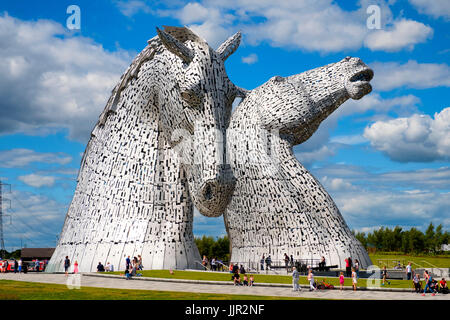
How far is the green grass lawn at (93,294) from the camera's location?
A: 398 inches

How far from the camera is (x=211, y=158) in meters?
12.3

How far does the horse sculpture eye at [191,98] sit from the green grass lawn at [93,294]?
4.64 meters

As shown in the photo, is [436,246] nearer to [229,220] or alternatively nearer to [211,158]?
[229,220]

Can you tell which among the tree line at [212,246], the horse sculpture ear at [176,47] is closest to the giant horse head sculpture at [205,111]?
the horse sculpture ear at [176,47]

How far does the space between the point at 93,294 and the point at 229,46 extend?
757 centimetres

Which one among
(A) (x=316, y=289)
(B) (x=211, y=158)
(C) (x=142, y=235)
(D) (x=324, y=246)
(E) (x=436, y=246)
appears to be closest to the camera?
(B) (x=211, y=158)

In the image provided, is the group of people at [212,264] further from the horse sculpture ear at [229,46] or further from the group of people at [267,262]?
the horse sculpture ear at [229,46]

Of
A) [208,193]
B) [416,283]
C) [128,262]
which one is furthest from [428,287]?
[128,262]

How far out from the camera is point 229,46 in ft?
46.2

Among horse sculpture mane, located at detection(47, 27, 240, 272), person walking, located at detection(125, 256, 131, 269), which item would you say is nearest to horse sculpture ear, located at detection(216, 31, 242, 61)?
horse sculpture mane, located at detection(47, 27, 240, 272)

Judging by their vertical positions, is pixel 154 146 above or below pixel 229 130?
below
